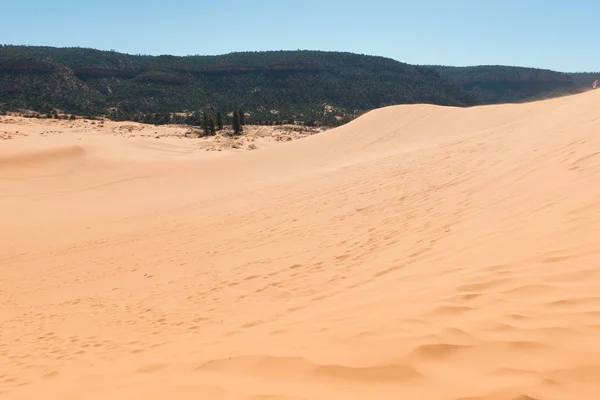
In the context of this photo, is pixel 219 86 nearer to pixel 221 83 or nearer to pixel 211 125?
pixel 221 83

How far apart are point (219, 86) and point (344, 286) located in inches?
3415

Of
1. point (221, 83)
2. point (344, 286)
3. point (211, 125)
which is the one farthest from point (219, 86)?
point (344, 286)

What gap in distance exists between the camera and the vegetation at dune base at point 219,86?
62.5m

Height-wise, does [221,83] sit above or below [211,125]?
above

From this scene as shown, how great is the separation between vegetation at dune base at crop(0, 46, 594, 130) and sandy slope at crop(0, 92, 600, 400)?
34.5m

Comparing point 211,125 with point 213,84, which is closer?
point 211,125

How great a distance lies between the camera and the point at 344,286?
537cm

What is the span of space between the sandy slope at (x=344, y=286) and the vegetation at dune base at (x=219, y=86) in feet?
113

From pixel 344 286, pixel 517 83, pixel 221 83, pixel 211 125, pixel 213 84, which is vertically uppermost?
pixel 517 83

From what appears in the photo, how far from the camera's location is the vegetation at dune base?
6253 centimetres

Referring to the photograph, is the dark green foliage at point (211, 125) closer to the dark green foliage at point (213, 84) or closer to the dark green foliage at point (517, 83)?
the dark green foliage at point (213, 84)

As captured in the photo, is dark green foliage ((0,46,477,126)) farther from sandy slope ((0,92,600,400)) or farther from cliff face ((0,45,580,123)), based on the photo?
sandy slope ((0,92,600,400))

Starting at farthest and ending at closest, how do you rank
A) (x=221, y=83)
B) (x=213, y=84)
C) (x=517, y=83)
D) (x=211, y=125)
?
(x=517, y=83)
(x=221, y=83)
(x=213, y=84)
(x=211, y=125)

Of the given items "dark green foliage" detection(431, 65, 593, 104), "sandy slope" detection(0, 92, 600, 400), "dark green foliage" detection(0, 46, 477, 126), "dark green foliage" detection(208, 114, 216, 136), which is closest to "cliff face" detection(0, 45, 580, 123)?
"dark green foliage" detection(0, 46, 477, 126)
